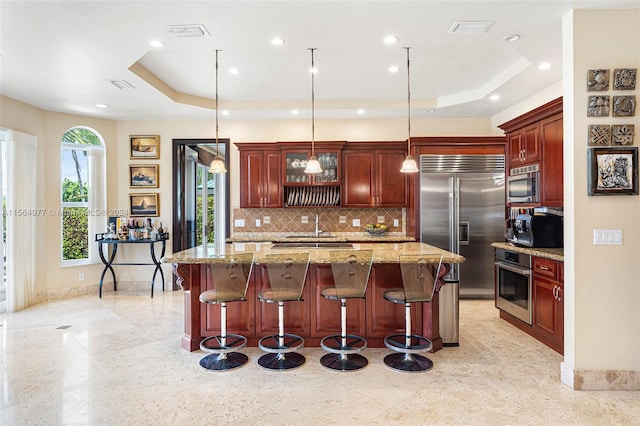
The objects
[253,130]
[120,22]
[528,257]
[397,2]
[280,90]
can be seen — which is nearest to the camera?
[397,2]

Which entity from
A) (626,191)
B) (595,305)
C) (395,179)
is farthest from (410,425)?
(395,179)

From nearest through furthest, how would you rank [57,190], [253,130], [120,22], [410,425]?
[410,425] → [120,22] → [57,190] → [253,130]

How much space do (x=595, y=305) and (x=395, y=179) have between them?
10.9 feet

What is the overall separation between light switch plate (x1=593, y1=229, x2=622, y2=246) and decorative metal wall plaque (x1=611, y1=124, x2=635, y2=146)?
0.65 metres

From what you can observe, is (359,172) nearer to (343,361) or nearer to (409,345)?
(409,345)

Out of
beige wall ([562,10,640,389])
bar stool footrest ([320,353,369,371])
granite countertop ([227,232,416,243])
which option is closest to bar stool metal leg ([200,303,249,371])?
bar stool footrest ([320,353,369,371])

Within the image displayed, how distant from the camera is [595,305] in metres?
2.69

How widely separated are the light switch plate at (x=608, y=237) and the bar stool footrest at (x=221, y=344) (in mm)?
2934

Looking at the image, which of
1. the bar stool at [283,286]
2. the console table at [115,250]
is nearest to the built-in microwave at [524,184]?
the bar stool at [283,286]

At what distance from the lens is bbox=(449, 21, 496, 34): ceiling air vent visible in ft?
9.40

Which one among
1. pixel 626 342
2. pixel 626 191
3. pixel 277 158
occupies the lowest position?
pixel 626 342

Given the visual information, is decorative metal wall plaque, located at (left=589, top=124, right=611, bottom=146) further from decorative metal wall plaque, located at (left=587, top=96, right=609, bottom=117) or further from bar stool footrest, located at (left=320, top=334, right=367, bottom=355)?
bar stool footrest, located at (left=320, top=334, right=367, bottom=355)

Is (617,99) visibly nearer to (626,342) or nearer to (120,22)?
(626,342)

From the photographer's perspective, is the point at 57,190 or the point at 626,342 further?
the point at 57,190
